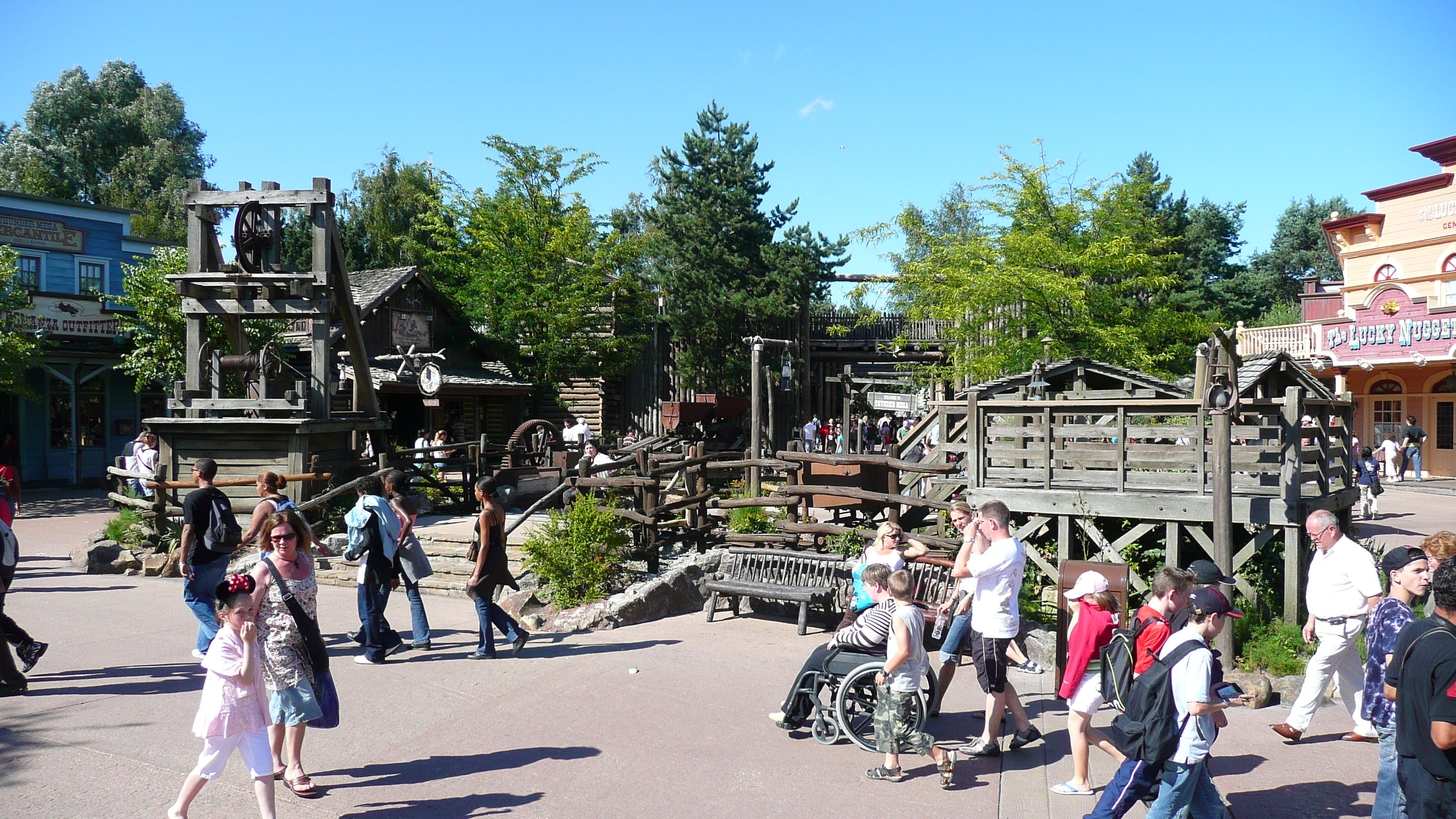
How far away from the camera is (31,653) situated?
749 centimetres

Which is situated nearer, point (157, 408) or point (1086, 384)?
point (1086, 384)

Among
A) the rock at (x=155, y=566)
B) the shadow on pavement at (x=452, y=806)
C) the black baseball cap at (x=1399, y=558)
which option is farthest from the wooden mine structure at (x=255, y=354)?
the black baseball cap at (x=1399, y=558)

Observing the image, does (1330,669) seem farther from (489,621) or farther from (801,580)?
(489,621)

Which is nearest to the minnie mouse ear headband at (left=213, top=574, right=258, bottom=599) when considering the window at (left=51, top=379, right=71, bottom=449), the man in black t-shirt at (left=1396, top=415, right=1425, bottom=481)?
the window at (left=51, top=379, right=71, bottom=449)

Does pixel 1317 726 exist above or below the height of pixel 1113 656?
below

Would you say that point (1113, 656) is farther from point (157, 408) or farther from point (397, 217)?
point (397, 217)

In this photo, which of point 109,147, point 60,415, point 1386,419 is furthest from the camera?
point 109,147

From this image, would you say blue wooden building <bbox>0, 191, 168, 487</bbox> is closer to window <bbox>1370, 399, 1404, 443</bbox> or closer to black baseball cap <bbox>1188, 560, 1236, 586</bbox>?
black baseball cap <bbox>1188, 560, 1236, 586</bbox>

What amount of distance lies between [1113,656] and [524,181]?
24.7 meters

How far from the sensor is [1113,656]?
189 inches

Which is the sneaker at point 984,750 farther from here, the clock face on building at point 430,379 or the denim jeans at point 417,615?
the clock face on building at point 430,379

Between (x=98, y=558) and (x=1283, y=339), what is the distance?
1259 inches

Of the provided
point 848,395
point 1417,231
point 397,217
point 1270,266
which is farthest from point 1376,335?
point 397,217

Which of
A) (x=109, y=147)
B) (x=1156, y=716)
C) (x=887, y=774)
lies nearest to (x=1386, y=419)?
(x=887, y=774)
